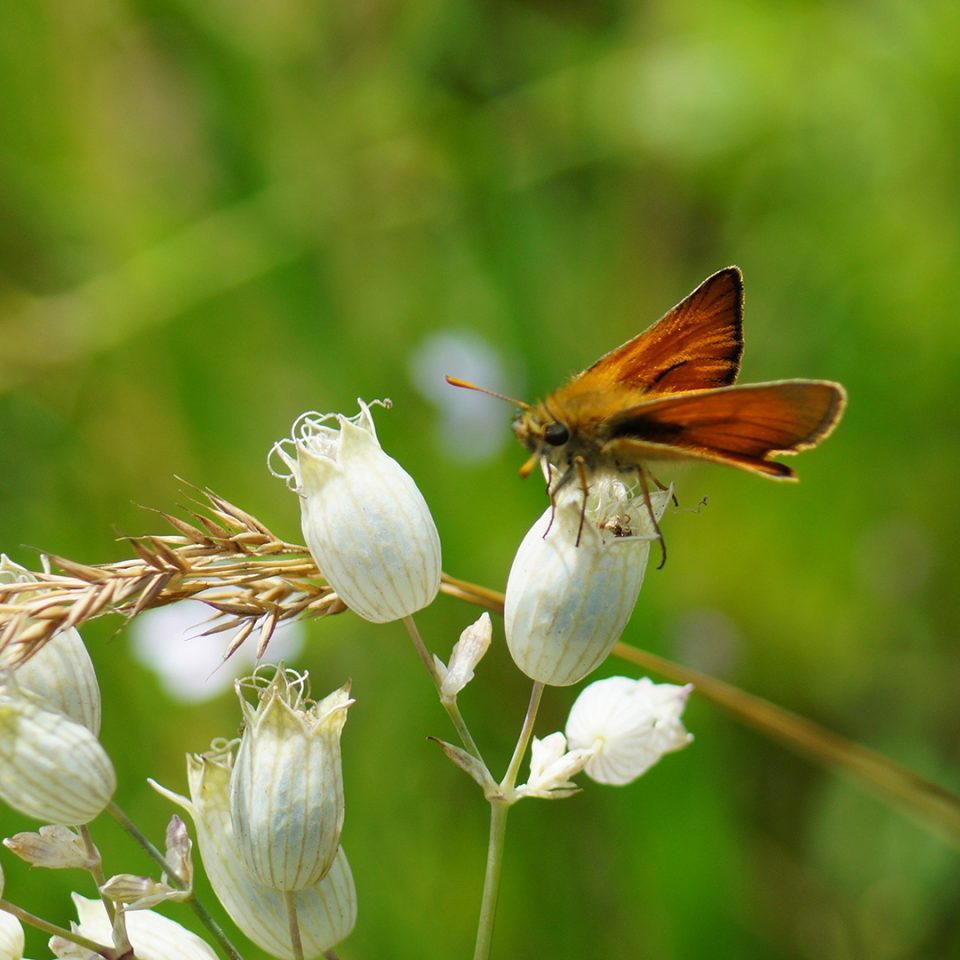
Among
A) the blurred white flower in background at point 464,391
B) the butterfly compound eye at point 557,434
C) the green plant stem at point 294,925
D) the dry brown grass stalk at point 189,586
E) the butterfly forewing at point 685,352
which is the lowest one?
the green plant stem at point 294,925

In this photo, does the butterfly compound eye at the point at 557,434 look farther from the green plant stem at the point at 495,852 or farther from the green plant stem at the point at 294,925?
the green plant stem at the point at 294,925

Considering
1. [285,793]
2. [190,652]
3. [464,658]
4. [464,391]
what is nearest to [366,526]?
[464,658]

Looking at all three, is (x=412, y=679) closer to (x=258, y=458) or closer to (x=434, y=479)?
(x=434, y=479)

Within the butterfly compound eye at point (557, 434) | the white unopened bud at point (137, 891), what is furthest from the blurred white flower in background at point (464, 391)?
the white unopened bud at point (137, 891)

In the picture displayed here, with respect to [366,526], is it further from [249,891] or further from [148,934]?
[148,934]

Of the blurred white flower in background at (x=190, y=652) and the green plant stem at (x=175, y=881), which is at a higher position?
the blurred white flower in background at (x=190, y=652)

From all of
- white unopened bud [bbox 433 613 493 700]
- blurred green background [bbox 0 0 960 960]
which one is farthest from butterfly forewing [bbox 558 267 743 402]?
blurred green background [bbox 0 0 960 960]

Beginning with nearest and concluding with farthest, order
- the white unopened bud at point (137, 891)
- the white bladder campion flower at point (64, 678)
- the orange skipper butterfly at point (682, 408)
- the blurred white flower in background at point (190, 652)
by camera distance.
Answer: the white unopened bud at point (137, 891) < the white bladder campion flower at point (64, 678) < the orange skipper butterfly at point (682, 408) < the blurred white flower in background at point (190, 652)

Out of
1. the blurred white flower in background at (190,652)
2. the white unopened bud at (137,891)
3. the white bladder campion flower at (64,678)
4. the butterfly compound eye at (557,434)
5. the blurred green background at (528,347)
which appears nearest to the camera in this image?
the white unopened bud at (137,891)
